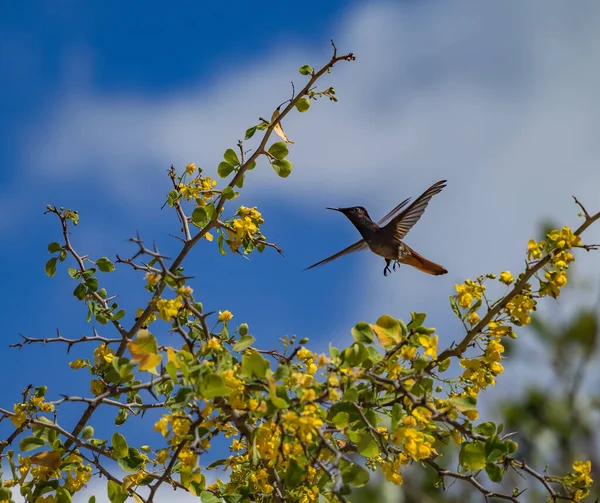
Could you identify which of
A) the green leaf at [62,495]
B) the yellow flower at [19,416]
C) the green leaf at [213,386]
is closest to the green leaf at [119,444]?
the green leaf at [62,495]

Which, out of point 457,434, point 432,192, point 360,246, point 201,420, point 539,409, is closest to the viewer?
point 201,420

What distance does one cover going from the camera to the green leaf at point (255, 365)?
8.38ft

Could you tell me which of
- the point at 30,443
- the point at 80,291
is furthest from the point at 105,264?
the point at 30,443

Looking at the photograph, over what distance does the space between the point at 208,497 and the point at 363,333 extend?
3.51 feet

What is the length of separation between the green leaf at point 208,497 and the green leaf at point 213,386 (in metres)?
0.91

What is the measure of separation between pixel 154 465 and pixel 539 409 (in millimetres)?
8298

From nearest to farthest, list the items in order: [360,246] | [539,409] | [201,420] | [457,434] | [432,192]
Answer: [201,420], [457,434], [432,192], [360,246], [539,409]

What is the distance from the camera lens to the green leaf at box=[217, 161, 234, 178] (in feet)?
12.4

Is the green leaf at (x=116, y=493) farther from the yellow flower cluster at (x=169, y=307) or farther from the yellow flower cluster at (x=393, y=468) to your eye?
the yellow flower cluster at (x=393, y=468)

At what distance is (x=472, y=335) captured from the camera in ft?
10.6

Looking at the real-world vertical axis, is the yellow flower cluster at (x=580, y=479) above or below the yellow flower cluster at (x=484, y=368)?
below

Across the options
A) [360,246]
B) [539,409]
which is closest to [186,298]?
[360,246]

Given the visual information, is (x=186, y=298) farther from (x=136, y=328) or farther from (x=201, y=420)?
(x=136, y=328)

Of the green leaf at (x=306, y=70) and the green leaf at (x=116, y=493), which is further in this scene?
the green leaf at (x=306, y=70)
